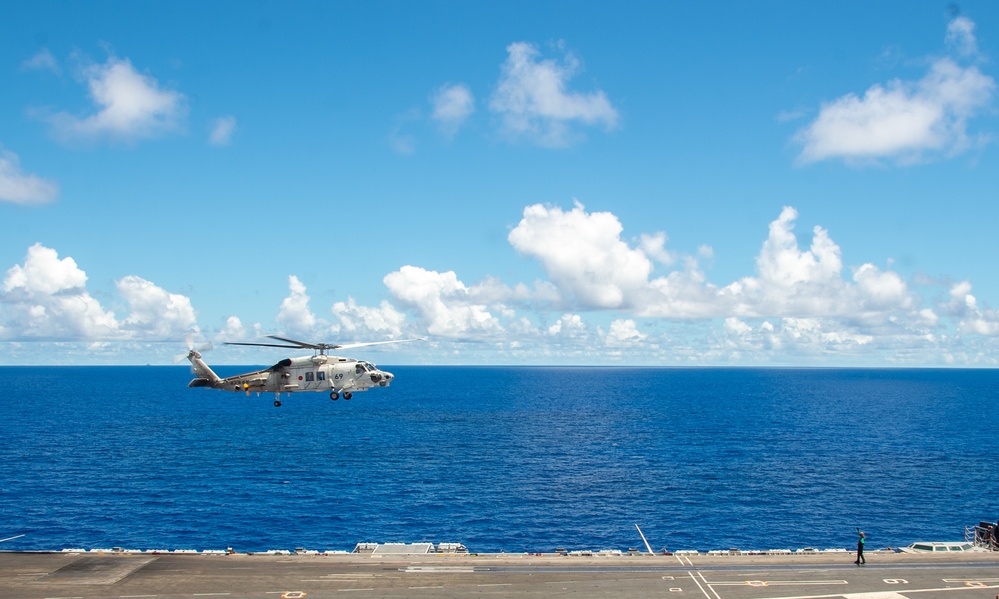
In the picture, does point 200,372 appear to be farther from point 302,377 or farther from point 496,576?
point 496,576

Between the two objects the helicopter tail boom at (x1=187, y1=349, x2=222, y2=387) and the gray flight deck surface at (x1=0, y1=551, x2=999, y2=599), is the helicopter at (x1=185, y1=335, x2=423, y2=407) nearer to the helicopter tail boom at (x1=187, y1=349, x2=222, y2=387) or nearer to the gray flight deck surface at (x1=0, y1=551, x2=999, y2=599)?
the helicopter tail boom at (x1=187, y1=349, x2=222, y2=387)

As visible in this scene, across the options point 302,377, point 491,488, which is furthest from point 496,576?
point 491,488

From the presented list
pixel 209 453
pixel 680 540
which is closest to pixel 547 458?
pixel 680 540

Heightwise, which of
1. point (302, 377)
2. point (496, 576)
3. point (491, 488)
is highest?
point (302, 377)

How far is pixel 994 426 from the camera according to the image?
191250mm

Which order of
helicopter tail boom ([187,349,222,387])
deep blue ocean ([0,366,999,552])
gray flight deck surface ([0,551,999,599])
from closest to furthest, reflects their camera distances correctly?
gray flight deck surface ([0,551,999,599]), helicopter tail boom ([187,349,222,387]), deep blue ocean ([0,366,999,552])

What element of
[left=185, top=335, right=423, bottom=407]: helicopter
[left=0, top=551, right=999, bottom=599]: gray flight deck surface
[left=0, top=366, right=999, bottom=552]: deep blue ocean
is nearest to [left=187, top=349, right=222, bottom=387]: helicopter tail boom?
[left=185, top=335, right=423, bottom=407]: helicopter

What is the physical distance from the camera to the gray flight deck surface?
5009cm

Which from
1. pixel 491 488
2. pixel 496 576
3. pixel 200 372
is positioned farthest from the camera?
pixel 491 488

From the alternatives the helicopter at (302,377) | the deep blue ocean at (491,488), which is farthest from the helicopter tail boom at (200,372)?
the deep blue ocean at (491,488)

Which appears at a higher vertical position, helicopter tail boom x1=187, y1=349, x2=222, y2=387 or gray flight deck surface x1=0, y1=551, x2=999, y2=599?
helicopter tail boom x1=187, y1=349, x2=222, y2=387

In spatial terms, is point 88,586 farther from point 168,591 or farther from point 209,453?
point 209,453

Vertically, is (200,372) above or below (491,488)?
above

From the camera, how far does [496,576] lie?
5453 cm
